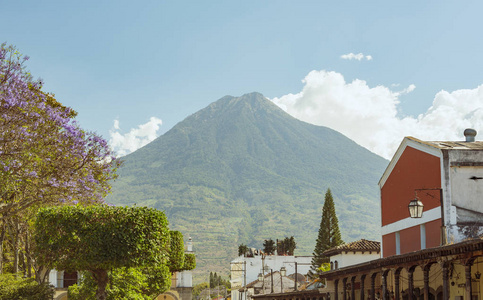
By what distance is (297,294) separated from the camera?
145 ft

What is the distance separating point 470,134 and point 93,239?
18.4 m

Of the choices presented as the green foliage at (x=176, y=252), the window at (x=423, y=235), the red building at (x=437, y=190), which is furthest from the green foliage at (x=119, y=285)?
the window at (x=423, y=235)

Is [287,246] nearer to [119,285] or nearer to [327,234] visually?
[327,234]

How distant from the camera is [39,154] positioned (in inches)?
976

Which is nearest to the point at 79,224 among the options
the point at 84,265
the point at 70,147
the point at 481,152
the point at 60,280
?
the point at 84,265

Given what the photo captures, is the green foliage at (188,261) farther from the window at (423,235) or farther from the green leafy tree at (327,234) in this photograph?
the green leafy tree at (327,234)

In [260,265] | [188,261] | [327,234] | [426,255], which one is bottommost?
[260,265]

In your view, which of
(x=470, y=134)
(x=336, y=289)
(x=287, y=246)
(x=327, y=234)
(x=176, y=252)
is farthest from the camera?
(x=287, y=246)

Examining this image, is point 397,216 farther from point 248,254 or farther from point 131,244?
point 248,254

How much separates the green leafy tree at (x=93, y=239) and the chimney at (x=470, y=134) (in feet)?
51.3

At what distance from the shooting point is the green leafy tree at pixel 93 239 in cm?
2692

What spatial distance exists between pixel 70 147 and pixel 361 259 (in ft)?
95.0

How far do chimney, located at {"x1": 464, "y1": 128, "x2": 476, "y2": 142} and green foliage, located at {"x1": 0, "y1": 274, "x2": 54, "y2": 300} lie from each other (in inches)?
883

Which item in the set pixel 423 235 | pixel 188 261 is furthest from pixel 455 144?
pixel 188 261
